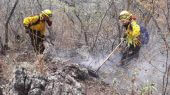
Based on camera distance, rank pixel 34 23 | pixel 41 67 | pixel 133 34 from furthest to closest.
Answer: pixel 34 23 < pixel 133 34 < pixel 41 67

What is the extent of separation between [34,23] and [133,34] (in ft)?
6.96

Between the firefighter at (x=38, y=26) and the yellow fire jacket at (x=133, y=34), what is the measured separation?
1.70m

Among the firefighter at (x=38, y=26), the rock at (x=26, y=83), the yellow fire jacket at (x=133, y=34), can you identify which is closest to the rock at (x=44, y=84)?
the rock at (x=26, y=83)

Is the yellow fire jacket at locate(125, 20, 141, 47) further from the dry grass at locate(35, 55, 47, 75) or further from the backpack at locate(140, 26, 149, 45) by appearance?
the dry grass at locate(35, 55, 47, 75)

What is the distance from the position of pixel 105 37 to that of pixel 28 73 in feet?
12.7

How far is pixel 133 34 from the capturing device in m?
7.16

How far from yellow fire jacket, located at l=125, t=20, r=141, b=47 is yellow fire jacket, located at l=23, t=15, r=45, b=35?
184cm

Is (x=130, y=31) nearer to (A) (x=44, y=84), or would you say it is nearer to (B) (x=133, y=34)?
(B) (x=133, y=34)

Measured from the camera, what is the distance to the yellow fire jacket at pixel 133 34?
7.14 meters

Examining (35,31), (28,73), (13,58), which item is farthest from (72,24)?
(28,73)

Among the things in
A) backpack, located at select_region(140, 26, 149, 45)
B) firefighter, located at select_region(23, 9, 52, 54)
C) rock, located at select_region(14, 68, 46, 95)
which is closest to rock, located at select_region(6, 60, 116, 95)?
rock, located at select_region(14, 68, 46, 95)

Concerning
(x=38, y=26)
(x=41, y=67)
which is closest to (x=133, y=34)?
(x=38, y=26)

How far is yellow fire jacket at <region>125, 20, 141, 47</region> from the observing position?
7145mm

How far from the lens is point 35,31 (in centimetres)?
760
